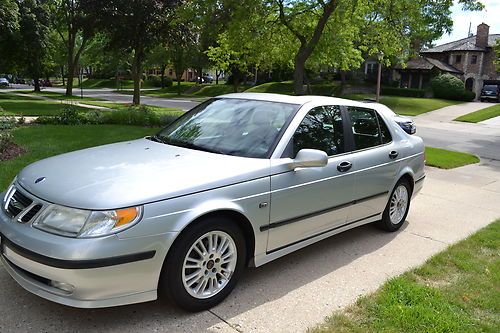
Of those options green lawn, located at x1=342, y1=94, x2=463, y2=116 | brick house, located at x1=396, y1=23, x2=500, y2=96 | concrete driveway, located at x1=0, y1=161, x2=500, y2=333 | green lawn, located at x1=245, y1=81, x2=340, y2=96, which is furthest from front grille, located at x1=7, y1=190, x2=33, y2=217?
brick house, located at x1=396, y1=23, x2=500, y2=96

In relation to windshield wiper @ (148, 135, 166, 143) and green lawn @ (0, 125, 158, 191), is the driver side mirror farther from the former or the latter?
green lawn @ (0, 125, 158, 191)

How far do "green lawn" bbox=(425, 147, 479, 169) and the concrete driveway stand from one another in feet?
14.8

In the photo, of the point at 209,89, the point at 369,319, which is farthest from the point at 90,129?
the point at 209,89

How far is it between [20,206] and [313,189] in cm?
237

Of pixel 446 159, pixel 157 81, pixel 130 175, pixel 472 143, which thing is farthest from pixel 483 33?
pixel 130 175

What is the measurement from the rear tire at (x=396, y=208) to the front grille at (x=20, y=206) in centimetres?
377

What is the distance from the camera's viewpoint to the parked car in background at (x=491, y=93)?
155ft

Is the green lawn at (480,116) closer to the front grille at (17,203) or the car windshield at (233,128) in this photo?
the car windshield at (233,128)

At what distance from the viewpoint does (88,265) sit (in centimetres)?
290

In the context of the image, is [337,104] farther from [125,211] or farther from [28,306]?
[28,306]

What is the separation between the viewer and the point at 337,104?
4816mm

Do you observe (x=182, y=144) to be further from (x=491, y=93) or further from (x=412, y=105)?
(x=491, y=93)

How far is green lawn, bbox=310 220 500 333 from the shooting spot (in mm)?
3383

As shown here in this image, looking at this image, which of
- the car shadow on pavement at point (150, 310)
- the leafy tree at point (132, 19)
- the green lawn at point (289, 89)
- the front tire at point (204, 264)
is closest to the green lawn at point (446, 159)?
the car shadow on pavement at point (150, 310)
